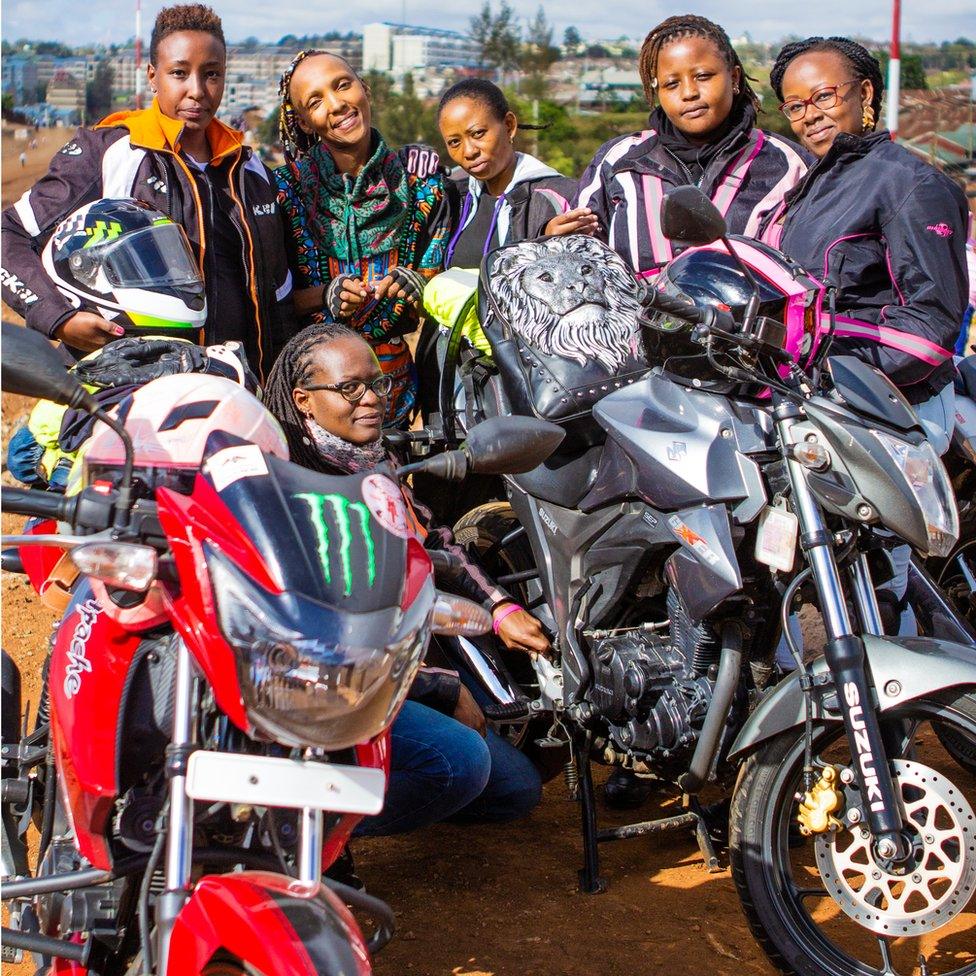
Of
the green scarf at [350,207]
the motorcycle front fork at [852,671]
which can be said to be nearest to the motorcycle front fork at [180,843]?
the motorcycle front fork at [852,671]

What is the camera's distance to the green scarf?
180 inches

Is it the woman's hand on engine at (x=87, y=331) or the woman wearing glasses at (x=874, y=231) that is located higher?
the woman wearing glasses at (x=874, y=231)

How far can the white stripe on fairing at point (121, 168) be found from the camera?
13.0ft

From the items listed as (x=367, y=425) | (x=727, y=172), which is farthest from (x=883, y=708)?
(x=727, y=172)

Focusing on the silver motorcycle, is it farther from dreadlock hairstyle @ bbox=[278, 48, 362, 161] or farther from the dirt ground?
dreadlock hairstyle @ bbox=[278, 48, 362, 161]

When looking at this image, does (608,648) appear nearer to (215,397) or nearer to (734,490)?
(734,490)

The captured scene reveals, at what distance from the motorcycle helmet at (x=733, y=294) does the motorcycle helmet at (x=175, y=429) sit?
1196mm

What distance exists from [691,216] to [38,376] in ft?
4.40

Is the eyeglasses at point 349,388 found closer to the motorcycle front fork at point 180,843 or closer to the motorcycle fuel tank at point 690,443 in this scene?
the motorcycle fuel tank at point 690,443

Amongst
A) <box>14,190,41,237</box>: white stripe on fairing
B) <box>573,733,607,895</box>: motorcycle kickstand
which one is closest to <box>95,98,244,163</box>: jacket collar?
<box>14,190,41,237</box>: white stripe on fairing

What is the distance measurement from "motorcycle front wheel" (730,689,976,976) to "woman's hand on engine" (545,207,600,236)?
1736 mm

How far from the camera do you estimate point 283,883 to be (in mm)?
2014

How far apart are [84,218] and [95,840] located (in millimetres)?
1699

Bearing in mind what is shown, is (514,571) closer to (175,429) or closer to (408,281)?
(408,281)
